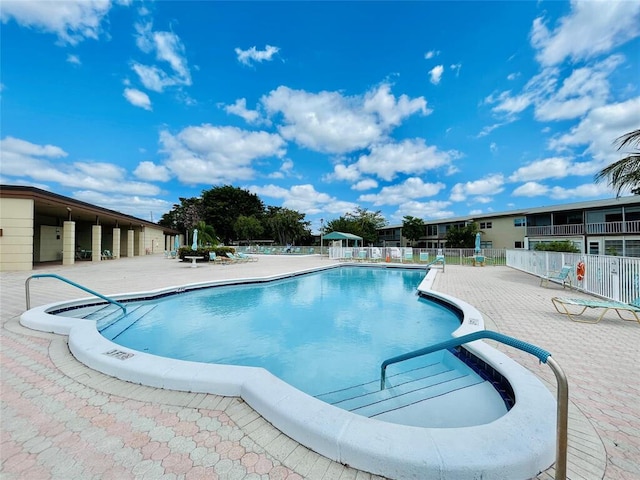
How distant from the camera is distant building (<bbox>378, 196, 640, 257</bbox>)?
19.9m

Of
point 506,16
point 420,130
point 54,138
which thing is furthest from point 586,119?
point 54,138

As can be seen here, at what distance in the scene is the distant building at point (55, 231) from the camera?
1261 centimetres

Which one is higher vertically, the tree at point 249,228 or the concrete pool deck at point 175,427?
the tree at point 249,228

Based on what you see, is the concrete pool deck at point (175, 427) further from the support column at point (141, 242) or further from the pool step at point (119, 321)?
the support column at point (141, 242)

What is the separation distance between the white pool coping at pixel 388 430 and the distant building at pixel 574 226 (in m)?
26.2

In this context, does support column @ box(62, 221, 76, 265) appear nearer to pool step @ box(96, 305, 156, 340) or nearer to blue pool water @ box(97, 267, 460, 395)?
blue pool water @ box(97, 267, 460, 395)

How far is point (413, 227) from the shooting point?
1400 inches

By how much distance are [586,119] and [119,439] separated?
21.9 m

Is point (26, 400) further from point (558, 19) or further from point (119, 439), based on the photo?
point (558, 19)

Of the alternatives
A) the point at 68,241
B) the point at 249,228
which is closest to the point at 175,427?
the point at 68,241

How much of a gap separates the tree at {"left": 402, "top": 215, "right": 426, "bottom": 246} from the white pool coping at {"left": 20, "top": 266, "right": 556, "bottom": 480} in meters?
34.2

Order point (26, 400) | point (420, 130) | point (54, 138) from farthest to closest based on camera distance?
point (420, 130) → point (54, 138) → point (26, 400)

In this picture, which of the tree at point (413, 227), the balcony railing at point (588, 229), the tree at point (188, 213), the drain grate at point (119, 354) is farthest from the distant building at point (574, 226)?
the tree at point (188, 213)

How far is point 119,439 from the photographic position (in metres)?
1.99
